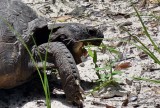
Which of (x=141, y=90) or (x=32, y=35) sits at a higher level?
(x=32, y=35)

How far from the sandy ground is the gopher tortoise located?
0.15 meters

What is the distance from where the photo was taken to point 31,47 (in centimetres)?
379

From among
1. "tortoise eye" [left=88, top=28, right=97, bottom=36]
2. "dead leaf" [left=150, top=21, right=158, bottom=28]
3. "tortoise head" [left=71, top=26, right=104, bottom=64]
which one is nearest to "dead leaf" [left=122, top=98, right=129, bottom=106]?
"tortoise head" [left=71, top=26, right=104, bottom=64]

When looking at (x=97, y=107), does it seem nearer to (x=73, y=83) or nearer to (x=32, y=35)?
(x=73, y=83)

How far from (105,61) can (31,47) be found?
2.74 ft

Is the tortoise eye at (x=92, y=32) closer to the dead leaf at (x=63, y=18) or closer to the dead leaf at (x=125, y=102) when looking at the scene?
the dead leaf at (x=125, y=102)

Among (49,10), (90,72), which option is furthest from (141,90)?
(49,10)

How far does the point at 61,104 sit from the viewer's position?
354cm

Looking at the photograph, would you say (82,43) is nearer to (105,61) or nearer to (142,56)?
(105,61)

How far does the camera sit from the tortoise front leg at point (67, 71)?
3480 mm

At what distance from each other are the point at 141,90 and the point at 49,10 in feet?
8.50

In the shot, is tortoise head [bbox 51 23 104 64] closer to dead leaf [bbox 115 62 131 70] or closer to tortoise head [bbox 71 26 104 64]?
tortoise head [bbox 71 26 104 64]

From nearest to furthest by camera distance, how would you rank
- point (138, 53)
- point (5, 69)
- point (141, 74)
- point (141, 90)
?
point (5, 69) < point (141, 90) < point (141, 74) < point (138, 53)

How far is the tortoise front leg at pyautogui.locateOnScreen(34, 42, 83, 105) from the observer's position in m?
3.48
